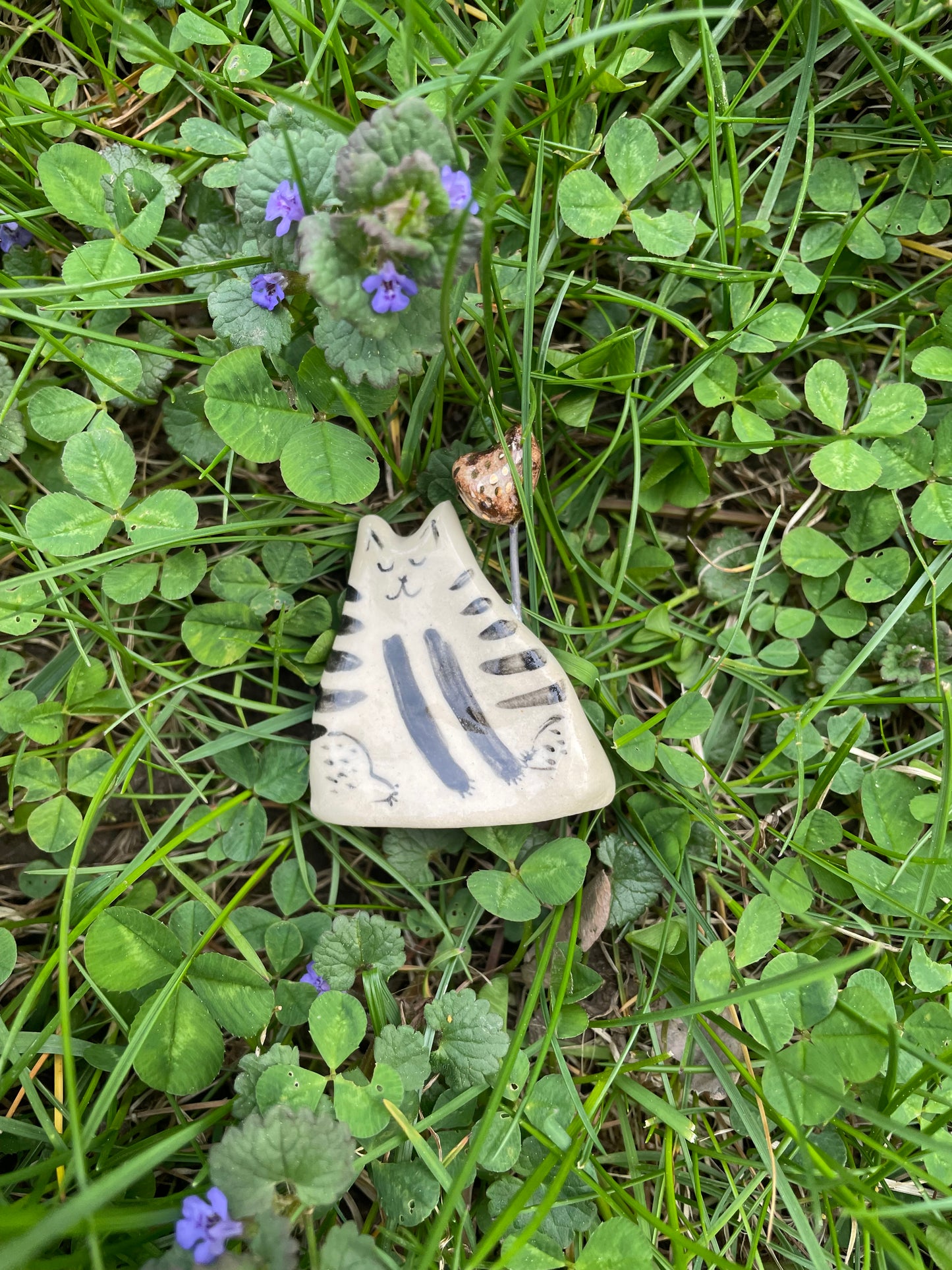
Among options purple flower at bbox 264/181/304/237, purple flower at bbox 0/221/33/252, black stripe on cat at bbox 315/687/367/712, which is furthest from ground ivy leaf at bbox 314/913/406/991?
purple flower at bbox 0/221/33/252

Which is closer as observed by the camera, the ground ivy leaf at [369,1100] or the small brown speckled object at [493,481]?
the ground ivy leaf at [369,1100]

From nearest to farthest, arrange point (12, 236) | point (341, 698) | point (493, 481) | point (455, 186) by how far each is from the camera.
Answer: point (455, 186), point (493, 481), point (341, 698), point (12, 236)

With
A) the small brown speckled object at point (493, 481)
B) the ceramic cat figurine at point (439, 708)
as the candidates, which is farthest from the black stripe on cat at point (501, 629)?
the small brown speckled object at point (493, 481)

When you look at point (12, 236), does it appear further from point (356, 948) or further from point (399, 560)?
point (356, 948)

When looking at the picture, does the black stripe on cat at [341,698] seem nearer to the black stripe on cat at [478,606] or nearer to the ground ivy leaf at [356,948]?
the black stripe on cat at [478,606]

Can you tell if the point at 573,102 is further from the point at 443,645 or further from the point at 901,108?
the point at 443,645

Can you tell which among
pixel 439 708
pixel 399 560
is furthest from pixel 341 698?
pixel 399 560
